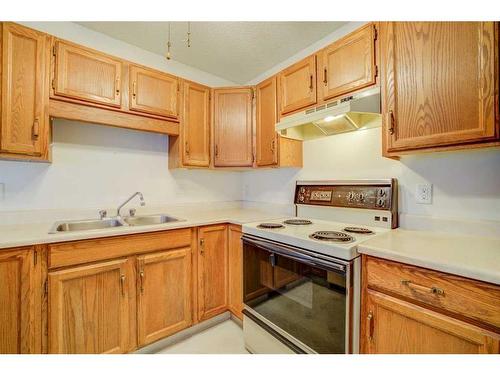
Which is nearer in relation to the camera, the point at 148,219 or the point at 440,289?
the point at 440,289

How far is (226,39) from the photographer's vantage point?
1981 millimetres

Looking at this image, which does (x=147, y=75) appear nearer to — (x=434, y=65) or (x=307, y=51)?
(x=307, y=51)

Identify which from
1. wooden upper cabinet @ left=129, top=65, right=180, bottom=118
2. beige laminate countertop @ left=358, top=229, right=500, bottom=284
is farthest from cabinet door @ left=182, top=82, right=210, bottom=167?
beige laminate countertop @ left=358, top=229, right=500, bottom=284

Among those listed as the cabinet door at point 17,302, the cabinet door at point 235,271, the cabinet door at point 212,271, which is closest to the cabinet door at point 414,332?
the cabinet door at point 235,271

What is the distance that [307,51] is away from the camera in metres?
2.15

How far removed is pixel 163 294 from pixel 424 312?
1524 mm

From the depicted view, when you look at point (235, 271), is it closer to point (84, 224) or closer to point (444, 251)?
point (84, 224)

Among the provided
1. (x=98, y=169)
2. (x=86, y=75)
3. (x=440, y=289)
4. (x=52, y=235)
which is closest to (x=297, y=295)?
(x=440, y=289)

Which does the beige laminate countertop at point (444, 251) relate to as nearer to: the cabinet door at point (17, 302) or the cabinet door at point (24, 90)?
the cabinet door at point (17, 302)

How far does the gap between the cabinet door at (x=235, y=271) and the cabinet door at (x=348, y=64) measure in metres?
1.24

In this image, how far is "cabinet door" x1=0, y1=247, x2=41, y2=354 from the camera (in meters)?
1.16

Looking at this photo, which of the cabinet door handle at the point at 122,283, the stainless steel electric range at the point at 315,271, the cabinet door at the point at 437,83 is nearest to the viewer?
the cabinet door at the point at 437,83

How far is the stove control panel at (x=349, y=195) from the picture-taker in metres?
1.54

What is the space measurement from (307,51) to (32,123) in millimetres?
2177
